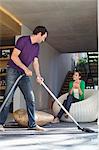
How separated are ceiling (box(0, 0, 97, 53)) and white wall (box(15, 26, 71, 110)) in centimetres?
56

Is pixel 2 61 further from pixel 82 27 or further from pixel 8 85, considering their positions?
pixel 8 85

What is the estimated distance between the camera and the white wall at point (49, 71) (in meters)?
7.65

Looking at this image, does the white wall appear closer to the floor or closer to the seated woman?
the seated woman

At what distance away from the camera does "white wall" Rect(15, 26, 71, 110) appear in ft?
25.1

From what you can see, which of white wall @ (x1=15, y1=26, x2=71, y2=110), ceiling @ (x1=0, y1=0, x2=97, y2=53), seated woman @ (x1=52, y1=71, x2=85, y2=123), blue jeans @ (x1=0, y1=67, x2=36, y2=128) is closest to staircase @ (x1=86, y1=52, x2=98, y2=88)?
white wall @ (x1=15, y1=26, x2=71, y2=110)

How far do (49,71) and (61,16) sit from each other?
11.0ft

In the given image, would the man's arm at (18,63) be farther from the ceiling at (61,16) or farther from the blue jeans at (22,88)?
the ceiling at (61,16)

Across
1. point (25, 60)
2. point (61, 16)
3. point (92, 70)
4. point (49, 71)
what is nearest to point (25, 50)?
point (25, 60)

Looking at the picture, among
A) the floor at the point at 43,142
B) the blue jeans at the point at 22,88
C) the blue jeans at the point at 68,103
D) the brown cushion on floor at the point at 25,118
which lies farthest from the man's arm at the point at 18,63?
the blue jeans at the point at 68,103

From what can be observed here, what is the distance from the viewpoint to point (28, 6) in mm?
5215

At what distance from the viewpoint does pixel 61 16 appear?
5855 millimetres

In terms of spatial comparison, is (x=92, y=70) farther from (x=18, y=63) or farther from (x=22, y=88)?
(x=18, y=63)

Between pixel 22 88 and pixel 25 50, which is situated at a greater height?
pixel 25 50

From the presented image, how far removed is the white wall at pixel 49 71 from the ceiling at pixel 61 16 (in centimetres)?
56
